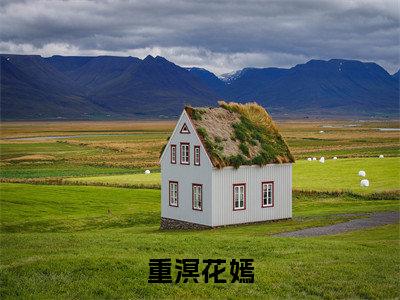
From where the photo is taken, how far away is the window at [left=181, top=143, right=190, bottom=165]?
160 ft

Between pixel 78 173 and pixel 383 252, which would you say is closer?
pixel 383 252

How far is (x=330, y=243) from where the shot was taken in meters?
30.4

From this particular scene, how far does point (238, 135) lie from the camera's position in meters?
49.9

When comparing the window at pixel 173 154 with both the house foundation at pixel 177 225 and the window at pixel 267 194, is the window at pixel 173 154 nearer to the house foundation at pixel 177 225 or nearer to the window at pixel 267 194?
the house foundation at pixel 177 225

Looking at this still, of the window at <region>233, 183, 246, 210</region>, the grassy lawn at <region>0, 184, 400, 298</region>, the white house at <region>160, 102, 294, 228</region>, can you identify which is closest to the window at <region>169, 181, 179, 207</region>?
the white house at <region>160, 102, 294, 228</region>

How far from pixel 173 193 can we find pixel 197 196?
10.8 ft

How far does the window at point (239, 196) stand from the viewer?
4731 centimetres

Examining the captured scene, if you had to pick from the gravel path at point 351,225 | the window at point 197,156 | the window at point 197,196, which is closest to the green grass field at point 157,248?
the gravel path at point 351,225

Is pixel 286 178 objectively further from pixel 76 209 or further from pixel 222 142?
pixel 76 209

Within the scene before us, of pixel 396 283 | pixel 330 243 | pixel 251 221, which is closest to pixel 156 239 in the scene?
pixel 330 243

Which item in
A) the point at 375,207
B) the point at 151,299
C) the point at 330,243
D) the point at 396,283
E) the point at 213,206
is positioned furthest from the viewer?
the point at 375,207

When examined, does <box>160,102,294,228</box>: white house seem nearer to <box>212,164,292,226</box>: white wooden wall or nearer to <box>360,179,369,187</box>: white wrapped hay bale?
<box>212,164,292,226</box>: white wooden wall

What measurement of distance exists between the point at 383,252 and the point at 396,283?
5.69m

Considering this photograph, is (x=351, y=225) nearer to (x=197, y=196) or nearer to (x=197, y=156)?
(x=197, y=196)
